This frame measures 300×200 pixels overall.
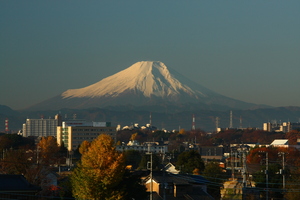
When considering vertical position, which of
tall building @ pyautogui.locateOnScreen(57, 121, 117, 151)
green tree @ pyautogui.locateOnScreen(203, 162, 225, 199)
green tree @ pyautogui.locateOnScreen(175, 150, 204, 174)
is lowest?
green tree @ pyautogui.locateOnScreen(203, 162, 225, 199)

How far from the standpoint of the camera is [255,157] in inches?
3659

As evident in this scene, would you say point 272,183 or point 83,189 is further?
point 272,183

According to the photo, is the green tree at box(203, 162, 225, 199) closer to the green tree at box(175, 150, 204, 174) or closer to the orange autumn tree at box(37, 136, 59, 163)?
the green tree at box(175, 150, 204, 174)

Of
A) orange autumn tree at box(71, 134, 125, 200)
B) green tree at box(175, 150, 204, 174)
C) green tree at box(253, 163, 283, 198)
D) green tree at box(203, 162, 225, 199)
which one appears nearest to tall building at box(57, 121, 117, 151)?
green tree at box(175, 150, 204, 174)

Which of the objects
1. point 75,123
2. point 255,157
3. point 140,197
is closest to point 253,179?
point 140,197

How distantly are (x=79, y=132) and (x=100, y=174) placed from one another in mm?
133258

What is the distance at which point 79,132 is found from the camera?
173500 mm

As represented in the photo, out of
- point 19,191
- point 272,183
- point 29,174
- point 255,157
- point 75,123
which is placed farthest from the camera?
point 75,123

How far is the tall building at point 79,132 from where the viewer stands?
17162 cm

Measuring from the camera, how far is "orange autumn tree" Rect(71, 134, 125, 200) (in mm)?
40594

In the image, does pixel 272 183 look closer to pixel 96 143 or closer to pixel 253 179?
pixel 253 179

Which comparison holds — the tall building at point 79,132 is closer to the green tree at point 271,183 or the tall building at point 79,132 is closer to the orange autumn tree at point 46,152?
the orange autumn tree at point 46,152

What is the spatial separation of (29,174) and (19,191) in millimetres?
11817

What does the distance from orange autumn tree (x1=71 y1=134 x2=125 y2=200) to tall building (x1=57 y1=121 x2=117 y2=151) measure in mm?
125588
